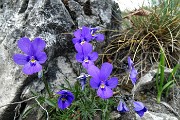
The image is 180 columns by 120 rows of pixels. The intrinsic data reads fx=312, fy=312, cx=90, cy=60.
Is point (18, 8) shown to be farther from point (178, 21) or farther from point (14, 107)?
point (178, 21)

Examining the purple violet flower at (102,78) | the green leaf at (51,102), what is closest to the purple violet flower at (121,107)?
the purple violet flower at (102,78)

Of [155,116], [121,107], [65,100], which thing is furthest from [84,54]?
[155,116]

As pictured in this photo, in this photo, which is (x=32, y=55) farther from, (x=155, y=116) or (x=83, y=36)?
(x=155, y=116)

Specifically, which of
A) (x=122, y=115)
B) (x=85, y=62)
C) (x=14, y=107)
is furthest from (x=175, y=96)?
(x=14, y=107)

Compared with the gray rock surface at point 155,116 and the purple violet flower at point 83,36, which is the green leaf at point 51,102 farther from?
the gray rock surface at point 155,116

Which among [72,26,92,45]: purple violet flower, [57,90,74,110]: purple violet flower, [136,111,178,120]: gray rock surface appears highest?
[72,26,92,45]: purple violet flower

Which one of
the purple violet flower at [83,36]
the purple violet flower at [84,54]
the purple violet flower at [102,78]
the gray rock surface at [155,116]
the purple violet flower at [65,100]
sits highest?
the purple violet flower at [83,36]

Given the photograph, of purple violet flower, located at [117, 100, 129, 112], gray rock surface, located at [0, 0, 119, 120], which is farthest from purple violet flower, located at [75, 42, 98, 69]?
gray rock surface, located at [0, 0, 119, 120]

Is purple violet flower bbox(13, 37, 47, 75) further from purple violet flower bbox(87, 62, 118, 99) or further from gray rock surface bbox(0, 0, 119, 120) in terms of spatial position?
gray rock surface bbox(0, 0, 119, 120)

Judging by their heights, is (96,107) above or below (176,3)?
below
